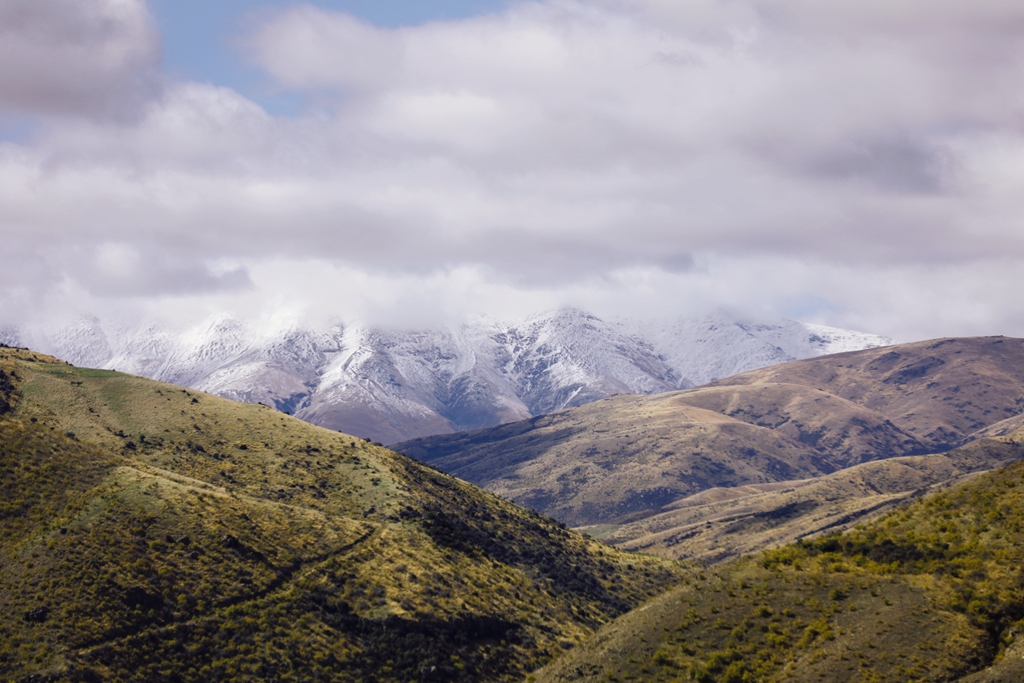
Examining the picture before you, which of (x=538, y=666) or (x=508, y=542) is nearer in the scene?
(x=538, y=666)

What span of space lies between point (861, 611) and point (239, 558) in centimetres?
7640

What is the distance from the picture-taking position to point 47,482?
404 feet

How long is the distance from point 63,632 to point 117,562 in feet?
43.7

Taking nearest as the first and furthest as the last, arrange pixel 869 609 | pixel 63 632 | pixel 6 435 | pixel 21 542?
pixel 869 609 < pixel 63 632 < pixel 21 542 < pixel 6 435

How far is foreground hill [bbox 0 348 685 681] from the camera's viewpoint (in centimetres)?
10538

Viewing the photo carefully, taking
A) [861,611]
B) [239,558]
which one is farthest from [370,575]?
[861,611]

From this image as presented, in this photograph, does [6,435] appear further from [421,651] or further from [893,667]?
[893,667]

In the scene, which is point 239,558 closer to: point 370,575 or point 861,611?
point 370,575

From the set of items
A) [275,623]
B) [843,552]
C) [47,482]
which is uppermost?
[47,482]

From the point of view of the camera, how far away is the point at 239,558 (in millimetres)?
122562

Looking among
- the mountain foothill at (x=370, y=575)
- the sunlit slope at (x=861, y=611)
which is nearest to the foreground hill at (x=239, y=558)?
the mountain foothill at (x=370, y=575)

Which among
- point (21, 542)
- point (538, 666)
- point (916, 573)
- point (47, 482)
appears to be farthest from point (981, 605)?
point (47, 482)

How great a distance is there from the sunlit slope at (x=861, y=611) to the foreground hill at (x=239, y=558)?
34796 millimetres

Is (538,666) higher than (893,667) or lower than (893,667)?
lower
